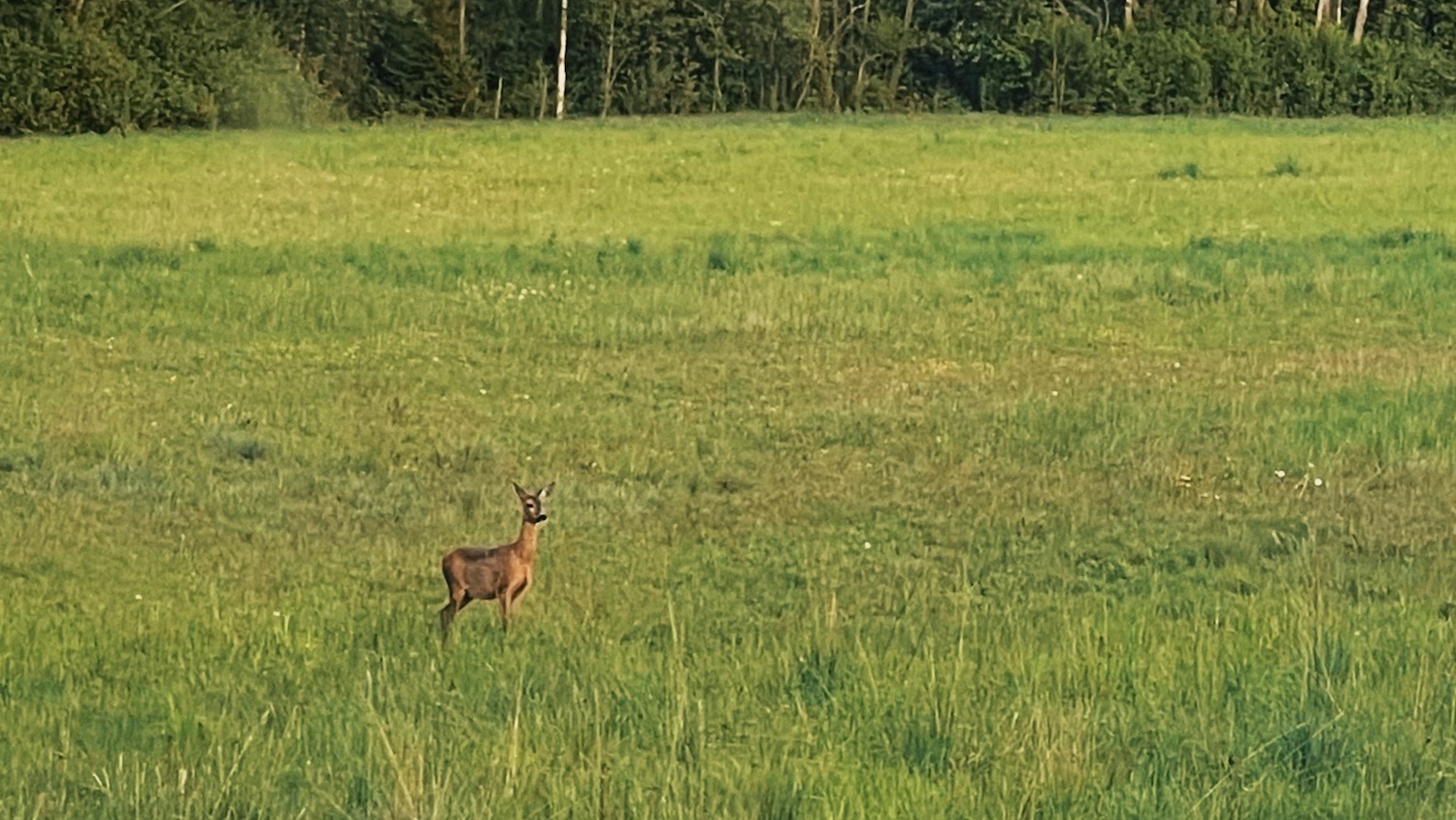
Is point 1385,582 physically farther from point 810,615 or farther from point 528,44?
point 528,44

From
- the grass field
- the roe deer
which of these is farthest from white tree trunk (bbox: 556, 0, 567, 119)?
the roe deer

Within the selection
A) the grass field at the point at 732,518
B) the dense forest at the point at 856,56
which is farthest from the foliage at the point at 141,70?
the grass field at the point at 732,518

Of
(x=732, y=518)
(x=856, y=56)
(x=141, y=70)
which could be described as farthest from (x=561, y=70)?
(x=732, y=518)

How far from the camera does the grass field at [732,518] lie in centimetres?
528

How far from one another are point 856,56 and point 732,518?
55098mm

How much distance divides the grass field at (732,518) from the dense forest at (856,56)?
34044mm

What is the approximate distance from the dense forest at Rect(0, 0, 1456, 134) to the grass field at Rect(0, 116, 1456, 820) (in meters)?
34.0

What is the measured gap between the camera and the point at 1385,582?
7926 mm

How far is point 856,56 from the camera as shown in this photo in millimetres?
63031

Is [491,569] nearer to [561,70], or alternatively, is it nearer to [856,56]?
[561,70]

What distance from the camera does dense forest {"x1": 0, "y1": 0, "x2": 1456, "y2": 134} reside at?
2224 inches

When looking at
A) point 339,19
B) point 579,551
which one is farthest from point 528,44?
point 579,551

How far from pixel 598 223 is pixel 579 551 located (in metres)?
15.8

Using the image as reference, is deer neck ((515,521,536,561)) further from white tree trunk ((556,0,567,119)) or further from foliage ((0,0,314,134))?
white tree trunk ((556,0,567,119))
